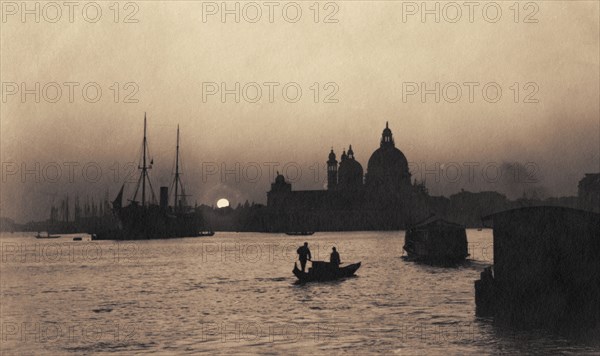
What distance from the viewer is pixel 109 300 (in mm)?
41469

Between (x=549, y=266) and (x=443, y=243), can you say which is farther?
(x=443, y=243)

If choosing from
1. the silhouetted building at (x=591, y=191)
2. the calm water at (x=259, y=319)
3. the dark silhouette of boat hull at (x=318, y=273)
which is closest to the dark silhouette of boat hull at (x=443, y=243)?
the calm water at (x=259, y=319)

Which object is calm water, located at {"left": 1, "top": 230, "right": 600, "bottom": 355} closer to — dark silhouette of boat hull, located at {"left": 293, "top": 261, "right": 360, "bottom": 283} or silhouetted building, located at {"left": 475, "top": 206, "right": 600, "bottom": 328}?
dark silhouette of boat hull, located at {"left": 293, "top": 261, "right": 360, "bottom": 283}

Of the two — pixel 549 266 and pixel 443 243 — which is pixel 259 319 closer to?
pixel 549 266

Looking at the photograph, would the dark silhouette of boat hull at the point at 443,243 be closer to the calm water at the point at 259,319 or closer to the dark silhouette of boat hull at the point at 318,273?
the calm water at the point at 259,319

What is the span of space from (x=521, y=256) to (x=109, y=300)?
880 inches

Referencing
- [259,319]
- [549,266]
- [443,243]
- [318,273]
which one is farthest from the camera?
[443,243]

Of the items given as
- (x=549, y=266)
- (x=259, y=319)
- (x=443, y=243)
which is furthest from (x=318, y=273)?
(x=443, y=243)

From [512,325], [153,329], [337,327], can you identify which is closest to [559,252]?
[512,325]

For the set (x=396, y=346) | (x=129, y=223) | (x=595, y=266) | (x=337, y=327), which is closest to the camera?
(x=396, y=346)

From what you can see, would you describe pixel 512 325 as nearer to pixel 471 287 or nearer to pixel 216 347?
pixel 216 347

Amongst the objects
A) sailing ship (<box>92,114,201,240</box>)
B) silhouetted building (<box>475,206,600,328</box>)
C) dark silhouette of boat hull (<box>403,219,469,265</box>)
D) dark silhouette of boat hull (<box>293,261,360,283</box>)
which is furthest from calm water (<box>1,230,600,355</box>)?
sailing ship (<box>92,114,201,240</box>)

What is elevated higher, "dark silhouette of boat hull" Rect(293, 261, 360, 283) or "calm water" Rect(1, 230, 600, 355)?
"dark silhouette of boat hull" Rect(293, 261, 360, 283)

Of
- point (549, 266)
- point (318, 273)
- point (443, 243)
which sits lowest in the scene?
point (318, 273)
